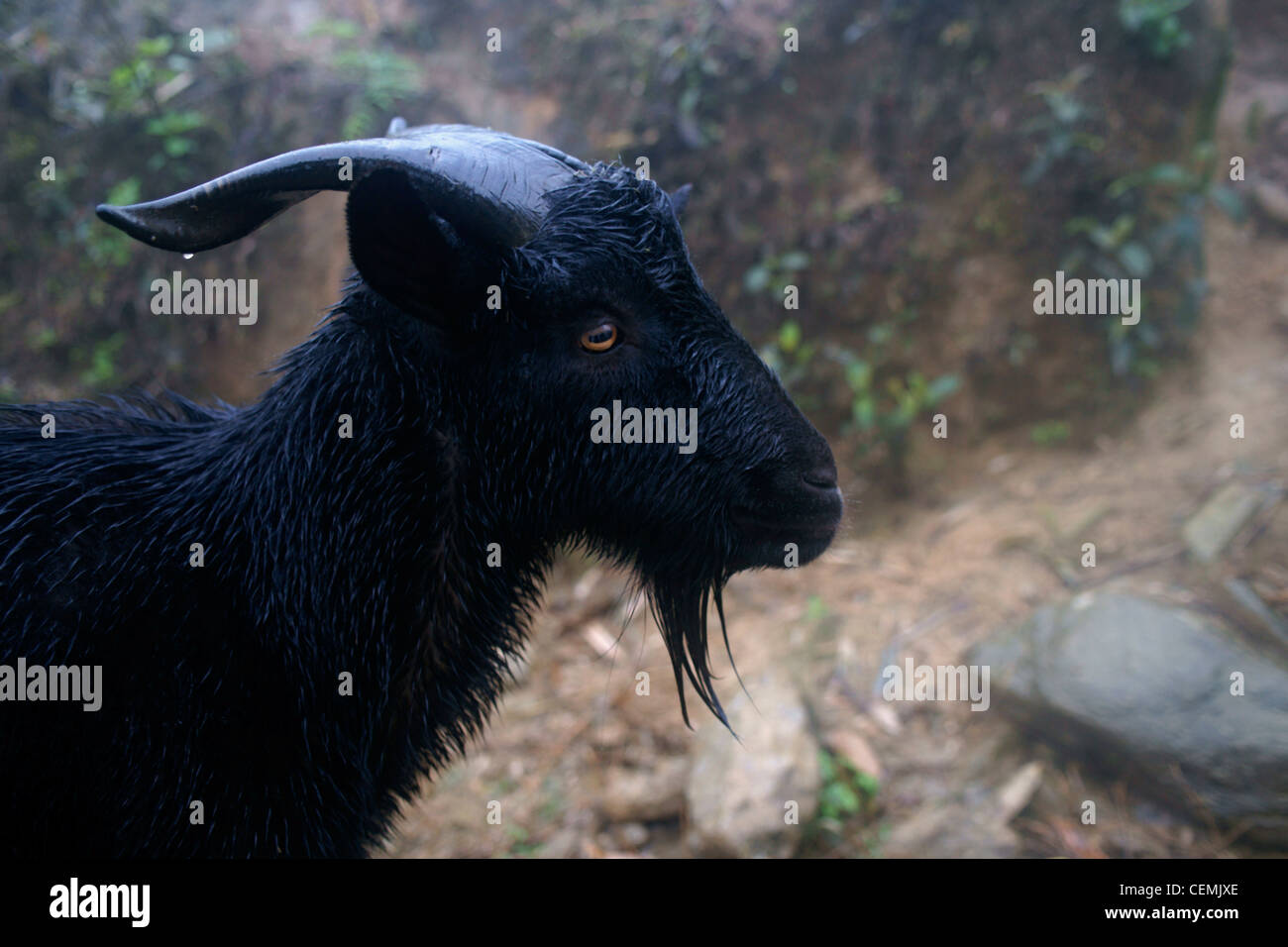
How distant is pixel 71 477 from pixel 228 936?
1.35 metres

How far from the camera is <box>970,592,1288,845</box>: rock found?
11.7ft

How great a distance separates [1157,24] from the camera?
5984 mm

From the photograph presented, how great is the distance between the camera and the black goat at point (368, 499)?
6.61 ft

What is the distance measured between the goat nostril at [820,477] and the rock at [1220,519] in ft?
11.1

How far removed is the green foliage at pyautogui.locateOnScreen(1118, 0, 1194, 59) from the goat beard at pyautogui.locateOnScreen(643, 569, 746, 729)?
596 centimetres

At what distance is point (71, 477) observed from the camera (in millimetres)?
2268

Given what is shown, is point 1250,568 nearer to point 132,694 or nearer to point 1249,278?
point 1249,278

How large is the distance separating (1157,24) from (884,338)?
298 centimetres

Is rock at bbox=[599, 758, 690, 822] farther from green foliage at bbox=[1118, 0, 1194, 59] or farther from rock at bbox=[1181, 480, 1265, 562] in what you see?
green foliage at bbox=[1118, 0, 1194, 59]

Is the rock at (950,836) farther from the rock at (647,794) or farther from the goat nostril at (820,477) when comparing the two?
the goat nostril at (820,477)

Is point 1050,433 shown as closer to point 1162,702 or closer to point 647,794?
point 1162,702

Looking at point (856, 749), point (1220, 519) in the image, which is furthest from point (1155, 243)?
point (856, 749)

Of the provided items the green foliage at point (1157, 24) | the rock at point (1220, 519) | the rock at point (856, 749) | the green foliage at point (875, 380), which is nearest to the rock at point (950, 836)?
the rock at point (856, 749)

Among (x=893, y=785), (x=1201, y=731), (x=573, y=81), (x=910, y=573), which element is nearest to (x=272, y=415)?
(x=893, y=785)
